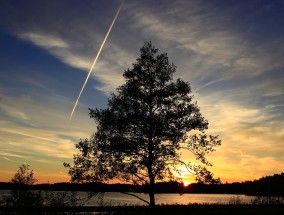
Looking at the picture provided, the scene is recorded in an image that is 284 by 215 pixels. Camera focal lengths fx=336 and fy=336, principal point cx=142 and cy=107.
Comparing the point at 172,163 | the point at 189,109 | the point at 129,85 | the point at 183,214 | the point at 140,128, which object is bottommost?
the point at 183,214

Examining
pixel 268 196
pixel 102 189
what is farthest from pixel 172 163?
pixel 268 196

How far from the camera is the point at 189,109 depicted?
85.9 feet

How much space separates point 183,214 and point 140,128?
26.9ft

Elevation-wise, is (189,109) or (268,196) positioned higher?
(189,109)

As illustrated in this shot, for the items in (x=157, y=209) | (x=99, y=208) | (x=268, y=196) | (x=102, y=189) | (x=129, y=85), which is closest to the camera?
(x=99, y=208)

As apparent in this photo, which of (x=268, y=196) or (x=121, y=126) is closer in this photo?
(x=121, y=126)

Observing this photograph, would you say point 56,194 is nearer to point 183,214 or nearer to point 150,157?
point 150,157

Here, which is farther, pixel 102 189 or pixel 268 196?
pixel 268 196

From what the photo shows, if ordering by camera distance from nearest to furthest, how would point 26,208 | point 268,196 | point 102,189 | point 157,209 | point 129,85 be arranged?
point 26,208 → point 157,209 → point 102,189 → point 129,85 → point 268,196

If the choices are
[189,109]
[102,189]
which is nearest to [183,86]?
[189,109]

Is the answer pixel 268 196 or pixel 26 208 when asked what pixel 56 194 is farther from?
pixel 268 196

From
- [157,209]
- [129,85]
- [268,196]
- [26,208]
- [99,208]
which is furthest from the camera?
[268,196]

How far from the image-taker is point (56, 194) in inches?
1000

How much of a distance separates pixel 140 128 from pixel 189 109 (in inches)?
162
